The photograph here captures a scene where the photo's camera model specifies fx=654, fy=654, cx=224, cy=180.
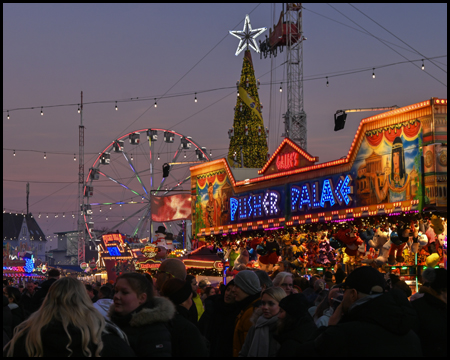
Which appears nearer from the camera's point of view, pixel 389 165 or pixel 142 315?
pixel 142 315

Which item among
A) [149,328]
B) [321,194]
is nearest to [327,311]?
[149,328]

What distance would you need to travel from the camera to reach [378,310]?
12.1 ft

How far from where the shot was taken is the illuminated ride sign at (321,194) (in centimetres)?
1644

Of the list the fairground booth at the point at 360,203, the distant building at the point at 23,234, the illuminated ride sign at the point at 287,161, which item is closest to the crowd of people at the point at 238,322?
the fairground booth at the point at 360,203

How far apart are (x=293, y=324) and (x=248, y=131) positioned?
29887 millimetres

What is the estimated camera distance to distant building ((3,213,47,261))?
9450 centimetres

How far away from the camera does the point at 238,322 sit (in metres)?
5.75

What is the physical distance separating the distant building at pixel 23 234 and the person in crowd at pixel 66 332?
87994mm

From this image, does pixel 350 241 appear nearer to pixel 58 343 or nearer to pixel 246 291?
pixel 246 291

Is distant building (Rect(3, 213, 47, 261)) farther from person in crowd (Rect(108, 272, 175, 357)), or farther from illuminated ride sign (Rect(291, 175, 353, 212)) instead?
person in crowd (Rect(108, 272, 175, 357))

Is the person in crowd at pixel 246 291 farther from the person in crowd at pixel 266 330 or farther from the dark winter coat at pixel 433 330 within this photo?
the dark winter coat at pixel 433 330

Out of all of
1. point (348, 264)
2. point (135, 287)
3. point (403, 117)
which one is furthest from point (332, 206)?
point (135, 287)

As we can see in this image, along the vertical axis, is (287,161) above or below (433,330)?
above

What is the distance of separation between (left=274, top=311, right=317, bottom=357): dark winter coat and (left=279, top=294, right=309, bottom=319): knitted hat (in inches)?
1.2
